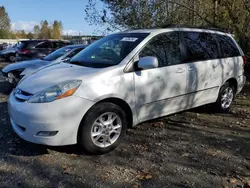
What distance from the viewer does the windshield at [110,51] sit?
4.00m

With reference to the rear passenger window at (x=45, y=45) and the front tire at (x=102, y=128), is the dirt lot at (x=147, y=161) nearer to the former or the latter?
the front tire at (x=102, y=128)

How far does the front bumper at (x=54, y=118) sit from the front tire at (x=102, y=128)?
10 centimetres

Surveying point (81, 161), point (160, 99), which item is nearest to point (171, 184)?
point (81, 161)

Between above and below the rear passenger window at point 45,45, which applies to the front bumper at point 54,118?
below

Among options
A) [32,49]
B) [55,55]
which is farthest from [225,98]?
[32,49]

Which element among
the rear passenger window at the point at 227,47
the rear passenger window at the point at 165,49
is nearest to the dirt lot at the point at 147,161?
the rear passenger window at the point at 165,49

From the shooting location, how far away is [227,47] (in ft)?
17.8

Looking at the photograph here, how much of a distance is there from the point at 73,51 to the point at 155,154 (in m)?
5.31

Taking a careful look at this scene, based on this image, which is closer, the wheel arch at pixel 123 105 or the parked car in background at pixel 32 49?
the wheel arch at pixel 123 105

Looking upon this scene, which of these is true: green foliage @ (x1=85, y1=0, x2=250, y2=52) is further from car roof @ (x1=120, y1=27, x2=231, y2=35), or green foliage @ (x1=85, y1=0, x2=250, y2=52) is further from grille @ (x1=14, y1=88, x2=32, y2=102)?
grille @ (x1=14, y1=88, x2=32, y2=102)

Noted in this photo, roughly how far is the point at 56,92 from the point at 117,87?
0.82 metres

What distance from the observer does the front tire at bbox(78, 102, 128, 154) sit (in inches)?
136

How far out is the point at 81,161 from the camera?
11.5 ft

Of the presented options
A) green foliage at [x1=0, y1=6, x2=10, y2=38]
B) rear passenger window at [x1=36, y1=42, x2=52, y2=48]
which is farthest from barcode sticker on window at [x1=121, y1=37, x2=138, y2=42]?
green foliage at [x1=0, y1=6, x2=10, y2=38]
